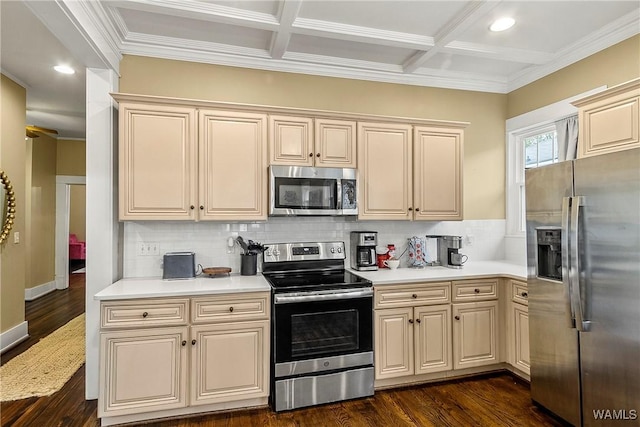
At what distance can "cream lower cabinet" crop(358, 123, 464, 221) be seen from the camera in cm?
317

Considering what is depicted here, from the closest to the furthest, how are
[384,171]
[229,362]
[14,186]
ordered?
1. [229,362]
2. [384,171]
3. [14,186]

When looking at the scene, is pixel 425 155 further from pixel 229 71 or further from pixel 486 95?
pixel 229 71

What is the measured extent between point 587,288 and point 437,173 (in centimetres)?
156

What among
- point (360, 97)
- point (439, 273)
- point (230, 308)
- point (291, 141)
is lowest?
point (230, 308)

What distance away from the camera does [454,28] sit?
2.77m

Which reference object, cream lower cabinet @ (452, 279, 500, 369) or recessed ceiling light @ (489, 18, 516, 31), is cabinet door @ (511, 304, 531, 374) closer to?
cream lower cabinet @ (452, 279, 500, 369)

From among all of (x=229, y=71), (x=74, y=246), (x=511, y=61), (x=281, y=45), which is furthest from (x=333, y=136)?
(x=74, y=246)

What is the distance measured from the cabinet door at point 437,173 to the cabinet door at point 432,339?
2.86ft

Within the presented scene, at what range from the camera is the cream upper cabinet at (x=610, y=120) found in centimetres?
236

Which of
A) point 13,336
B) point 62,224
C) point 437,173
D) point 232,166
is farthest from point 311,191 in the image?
point 62,224

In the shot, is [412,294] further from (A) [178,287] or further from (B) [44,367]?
(B) [44,367]

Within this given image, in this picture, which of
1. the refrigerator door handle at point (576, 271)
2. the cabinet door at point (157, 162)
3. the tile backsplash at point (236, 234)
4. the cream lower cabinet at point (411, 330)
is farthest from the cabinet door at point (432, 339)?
the cabinet door at point (157, 162)

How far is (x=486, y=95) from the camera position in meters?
3.94

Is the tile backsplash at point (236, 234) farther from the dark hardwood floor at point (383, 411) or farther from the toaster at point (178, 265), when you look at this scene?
the dark hardwood floor at point (383, 411)
